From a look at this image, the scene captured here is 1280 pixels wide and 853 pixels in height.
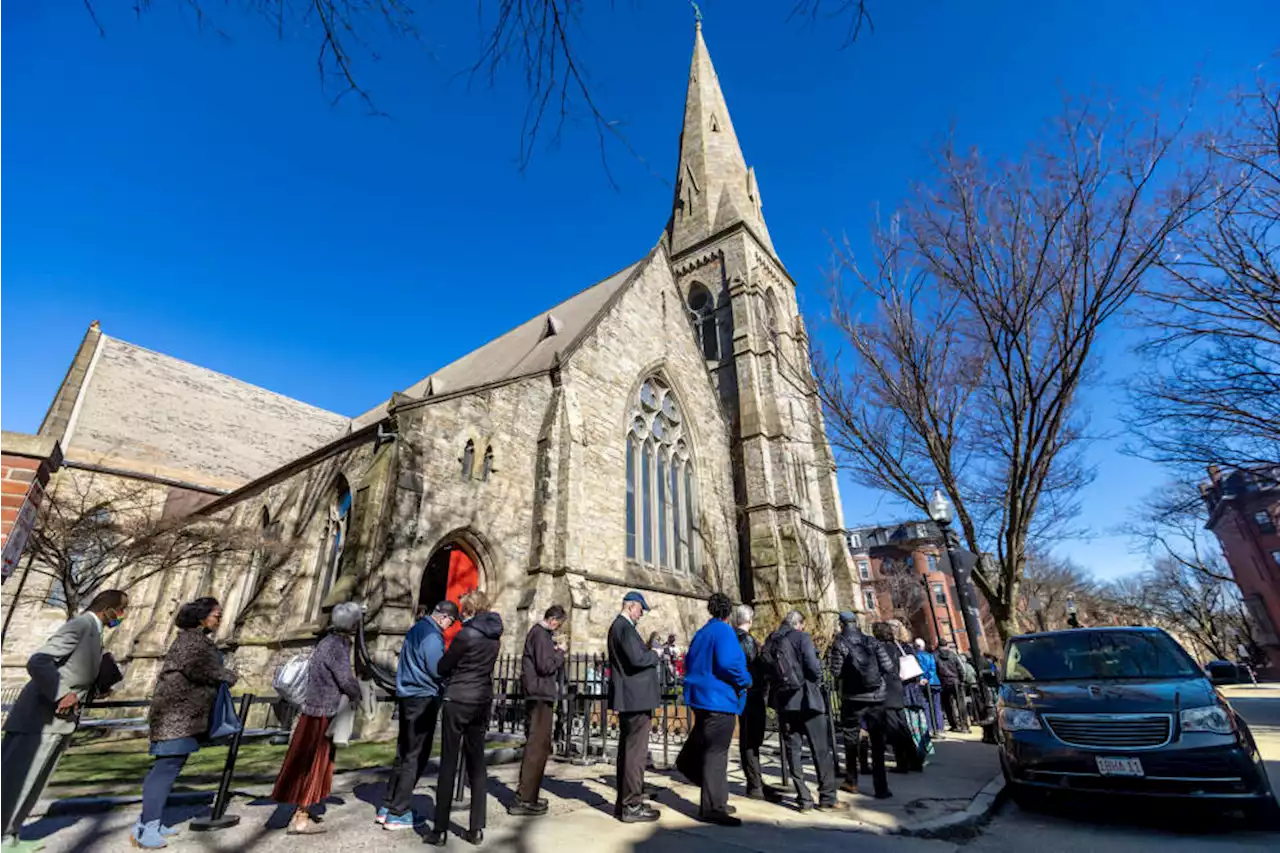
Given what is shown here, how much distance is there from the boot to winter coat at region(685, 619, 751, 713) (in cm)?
360

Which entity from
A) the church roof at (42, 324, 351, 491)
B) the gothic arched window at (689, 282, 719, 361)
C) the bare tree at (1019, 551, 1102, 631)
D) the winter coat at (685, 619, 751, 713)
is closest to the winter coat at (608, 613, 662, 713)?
the winter coat at (685, 619, 751, 713)

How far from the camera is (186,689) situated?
3.72m

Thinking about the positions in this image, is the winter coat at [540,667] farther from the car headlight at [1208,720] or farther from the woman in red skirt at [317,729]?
the car headlight at [1208,720]

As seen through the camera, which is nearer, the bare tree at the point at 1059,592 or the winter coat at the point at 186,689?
the winter coat at the point at 186,689

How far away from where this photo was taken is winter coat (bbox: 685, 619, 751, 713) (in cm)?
455

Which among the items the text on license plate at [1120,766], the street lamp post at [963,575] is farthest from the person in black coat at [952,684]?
the text on license plate at [1120,766]

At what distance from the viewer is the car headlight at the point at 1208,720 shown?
14.2ft

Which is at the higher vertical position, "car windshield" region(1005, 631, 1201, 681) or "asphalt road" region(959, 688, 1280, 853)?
"car windshield" region(1005, 631, 1201, 681)

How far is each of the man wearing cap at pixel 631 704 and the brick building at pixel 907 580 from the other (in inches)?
1561

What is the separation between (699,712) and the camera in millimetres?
4641

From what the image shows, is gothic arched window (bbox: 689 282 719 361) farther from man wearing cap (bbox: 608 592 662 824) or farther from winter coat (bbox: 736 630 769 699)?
man wearing cap (bbox: 608 592 662 824)

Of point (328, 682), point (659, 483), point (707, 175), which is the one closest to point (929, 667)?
point (659, 483)

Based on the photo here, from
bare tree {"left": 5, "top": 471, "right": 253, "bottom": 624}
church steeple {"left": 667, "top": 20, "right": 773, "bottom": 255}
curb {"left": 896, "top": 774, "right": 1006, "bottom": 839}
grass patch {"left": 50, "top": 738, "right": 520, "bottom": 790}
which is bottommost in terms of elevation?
curb {"left": 896, "top": 774, "right": 1006, "bottom": 839}

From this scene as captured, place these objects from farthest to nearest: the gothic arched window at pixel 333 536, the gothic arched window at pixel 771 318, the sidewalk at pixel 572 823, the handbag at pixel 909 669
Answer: the gothic arched window at pixel 771 318 < the gothic arched window at pixel 333 536 < the handbag at pixel 909 669 < the sidewalk at pixel 572 823
